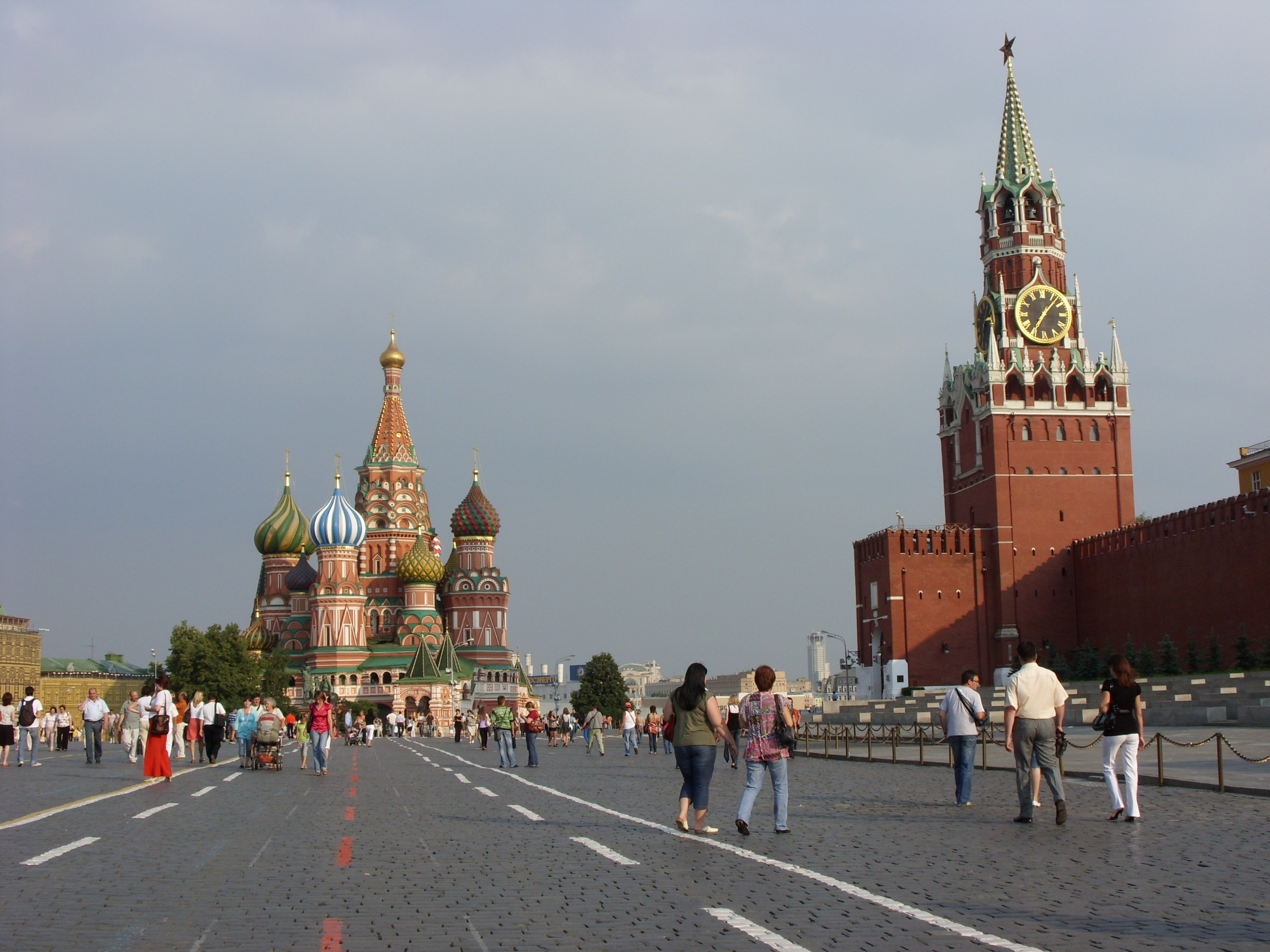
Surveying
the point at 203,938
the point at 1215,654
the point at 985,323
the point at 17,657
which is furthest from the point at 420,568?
the point at 203,938

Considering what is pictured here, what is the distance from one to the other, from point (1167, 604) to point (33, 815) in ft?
179

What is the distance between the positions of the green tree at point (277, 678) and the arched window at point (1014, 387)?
4331cm

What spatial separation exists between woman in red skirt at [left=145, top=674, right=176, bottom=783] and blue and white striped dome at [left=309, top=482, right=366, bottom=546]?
72.2 metres

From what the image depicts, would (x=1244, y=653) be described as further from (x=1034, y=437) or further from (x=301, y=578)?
(x=301, y=578)

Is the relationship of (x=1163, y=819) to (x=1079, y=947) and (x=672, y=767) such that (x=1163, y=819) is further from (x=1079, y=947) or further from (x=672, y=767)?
(x=672, y=767)

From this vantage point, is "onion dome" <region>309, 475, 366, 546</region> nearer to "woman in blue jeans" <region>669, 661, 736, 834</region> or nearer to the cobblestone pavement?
the cobblestone pavement

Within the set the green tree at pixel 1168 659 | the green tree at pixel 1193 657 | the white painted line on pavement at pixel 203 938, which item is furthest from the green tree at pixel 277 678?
the white painted line on pavement at pixel 203 938

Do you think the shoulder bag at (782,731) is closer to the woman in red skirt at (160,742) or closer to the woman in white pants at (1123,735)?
the woman in white pants at (1123,735)

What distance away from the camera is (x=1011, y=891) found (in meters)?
7.84

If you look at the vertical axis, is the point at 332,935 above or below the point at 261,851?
above

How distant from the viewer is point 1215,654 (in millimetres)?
53000

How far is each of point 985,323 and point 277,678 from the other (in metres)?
49.4

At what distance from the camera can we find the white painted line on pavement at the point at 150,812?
12.8 metres

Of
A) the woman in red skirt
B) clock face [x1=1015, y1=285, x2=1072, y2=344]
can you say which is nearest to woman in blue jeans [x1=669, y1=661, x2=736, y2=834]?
the woman in red skirt
